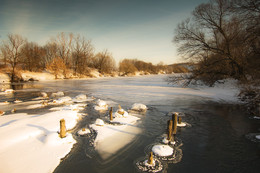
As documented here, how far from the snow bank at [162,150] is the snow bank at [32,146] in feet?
12.2

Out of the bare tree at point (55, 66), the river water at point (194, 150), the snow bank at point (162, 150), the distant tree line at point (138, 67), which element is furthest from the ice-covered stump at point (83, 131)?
the distant tree line at point (138, 67)

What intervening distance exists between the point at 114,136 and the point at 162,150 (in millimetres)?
2638

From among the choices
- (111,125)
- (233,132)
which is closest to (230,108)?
(233,132)

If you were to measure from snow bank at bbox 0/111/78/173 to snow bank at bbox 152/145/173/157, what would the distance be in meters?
3.71

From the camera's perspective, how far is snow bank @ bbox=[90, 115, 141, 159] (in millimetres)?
6170

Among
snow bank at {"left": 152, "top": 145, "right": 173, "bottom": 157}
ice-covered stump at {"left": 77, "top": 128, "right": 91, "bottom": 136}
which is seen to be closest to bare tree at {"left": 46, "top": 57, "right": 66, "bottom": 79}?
ice-covered stump at {"left": 77, "top": 128, "right": 91, "bottom": 136}

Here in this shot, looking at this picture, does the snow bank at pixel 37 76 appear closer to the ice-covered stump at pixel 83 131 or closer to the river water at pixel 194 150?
the river water at pixel 194 150

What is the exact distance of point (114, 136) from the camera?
24.0 ft

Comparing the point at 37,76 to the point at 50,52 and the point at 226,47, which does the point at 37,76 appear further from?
the point at 226,47

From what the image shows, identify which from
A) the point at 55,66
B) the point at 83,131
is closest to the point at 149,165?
the point at 83,131

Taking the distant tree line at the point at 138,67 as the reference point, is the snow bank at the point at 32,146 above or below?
below

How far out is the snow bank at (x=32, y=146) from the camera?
16.5 ft

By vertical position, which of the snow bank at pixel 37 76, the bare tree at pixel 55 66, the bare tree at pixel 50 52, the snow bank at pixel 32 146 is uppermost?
the bare tree at pixel 50 52

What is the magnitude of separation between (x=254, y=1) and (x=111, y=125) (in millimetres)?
17294
